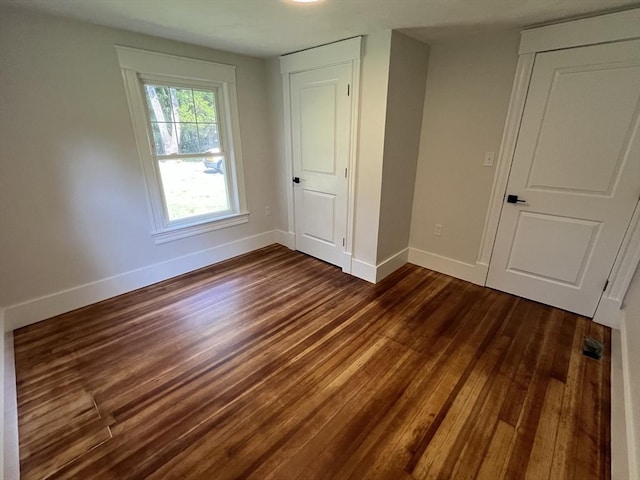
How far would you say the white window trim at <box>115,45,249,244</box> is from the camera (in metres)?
2.45

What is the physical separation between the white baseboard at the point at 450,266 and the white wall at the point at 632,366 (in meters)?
0.97

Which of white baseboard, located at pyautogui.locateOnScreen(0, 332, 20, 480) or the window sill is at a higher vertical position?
the window sill

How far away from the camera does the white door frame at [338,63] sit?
8.24 ft

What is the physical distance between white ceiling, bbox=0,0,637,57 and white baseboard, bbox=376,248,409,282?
1995 mm

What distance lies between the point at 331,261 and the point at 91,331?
2.24 metres

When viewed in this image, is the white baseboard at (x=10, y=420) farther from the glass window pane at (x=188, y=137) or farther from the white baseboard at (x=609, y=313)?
the white baseboard at (x=609, y=313)

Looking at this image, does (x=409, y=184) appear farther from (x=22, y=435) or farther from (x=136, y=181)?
(x=22, y=435)

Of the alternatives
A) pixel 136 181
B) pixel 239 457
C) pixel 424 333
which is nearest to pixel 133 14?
pixel 136 181

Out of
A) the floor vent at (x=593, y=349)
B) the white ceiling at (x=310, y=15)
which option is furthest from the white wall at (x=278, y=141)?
the floor vent at (x=593, y=349)

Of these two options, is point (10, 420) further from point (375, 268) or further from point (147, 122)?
point (375, 268)

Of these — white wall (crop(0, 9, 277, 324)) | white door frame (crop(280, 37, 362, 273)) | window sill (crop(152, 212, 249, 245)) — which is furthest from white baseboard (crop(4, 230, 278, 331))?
white door frame (crop(280, 37, 362, 273))

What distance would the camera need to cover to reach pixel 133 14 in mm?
1993

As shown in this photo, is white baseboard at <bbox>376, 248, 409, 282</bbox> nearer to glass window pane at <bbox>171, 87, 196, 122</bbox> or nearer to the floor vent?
the floor vent

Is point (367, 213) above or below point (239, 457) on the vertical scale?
above
